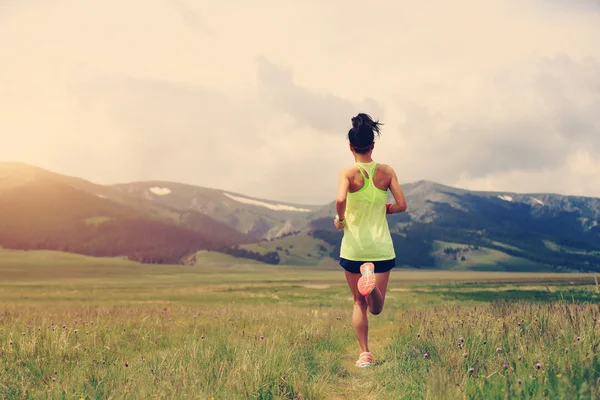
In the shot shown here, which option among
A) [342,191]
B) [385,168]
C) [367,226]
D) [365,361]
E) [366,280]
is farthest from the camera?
[365,361]

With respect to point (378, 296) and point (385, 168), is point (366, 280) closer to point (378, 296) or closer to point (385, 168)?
point (378, 296)

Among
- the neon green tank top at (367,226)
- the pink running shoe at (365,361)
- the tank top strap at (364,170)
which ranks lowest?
the pink running shoe at (365,361)

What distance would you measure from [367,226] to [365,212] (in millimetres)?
228

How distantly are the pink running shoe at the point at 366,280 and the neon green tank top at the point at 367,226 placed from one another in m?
0.25

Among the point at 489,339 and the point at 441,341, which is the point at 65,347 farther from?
the point at 489,339

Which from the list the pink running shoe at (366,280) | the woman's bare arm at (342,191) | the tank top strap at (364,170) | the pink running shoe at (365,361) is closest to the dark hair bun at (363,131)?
the tank top strap at (364,170)

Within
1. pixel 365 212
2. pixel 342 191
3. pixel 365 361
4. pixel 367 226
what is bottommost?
pixel 365 361

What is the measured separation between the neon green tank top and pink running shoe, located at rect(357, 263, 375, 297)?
25cm

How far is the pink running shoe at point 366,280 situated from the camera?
7.66 m

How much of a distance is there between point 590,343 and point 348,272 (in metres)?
3.55

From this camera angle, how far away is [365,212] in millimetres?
8094

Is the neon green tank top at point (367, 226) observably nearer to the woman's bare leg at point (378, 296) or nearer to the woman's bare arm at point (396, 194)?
the woman's bare arm at point (396, 194)

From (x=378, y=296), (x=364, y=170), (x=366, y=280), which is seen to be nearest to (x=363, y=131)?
(x=364, y=170)

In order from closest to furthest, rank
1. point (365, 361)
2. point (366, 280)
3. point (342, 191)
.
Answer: point (366, 280) → point (342, 191) → point (365, 361)
